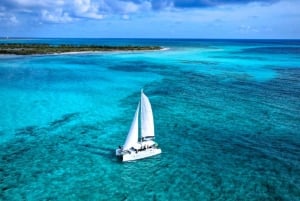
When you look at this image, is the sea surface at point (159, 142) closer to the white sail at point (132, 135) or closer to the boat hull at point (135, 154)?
the boat hull at point (135, 154)

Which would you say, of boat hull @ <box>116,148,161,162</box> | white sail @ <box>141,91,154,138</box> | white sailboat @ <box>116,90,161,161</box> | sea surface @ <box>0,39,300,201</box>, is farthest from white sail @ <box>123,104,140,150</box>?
sea surface @ <box>0,39,300,201</box>

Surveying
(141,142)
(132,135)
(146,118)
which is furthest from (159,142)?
(132,135)

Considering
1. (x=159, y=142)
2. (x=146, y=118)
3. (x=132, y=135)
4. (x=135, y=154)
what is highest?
(x=146, y=118)

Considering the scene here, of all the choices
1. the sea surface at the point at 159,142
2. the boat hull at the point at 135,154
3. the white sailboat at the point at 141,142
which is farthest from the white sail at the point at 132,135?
the sea surface at the point at 159,142

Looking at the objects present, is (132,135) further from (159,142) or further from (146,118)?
(159,142)

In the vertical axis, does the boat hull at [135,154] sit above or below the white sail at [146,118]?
below

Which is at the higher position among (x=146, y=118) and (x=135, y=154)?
(x=146, y=118)

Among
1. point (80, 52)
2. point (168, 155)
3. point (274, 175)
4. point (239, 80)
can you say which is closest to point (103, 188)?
point (168, 155)
